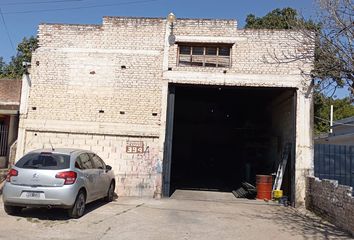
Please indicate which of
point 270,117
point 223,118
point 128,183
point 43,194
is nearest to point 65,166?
point 43,194

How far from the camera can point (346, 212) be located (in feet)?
29.7

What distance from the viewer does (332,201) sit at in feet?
33.0

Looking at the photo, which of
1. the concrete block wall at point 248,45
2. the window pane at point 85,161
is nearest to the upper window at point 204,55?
the concrete block wall at point 248,45

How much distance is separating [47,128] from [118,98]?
2890mm

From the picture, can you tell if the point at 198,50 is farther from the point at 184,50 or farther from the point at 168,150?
the point at 168,150

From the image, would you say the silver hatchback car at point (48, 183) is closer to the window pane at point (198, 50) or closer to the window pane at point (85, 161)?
the window pane at point (85, 161)

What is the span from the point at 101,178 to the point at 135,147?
117 inches

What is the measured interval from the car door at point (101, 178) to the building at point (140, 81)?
7.07ft

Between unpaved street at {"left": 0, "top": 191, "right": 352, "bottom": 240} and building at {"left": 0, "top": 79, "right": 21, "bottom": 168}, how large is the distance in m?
7.85

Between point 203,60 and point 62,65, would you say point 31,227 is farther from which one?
point 203,60

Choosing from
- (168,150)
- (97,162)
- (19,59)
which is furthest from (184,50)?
(19,59)

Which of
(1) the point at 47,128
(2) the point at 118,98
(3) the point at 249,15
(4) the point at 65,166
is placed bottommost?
(4) the point at 65,166

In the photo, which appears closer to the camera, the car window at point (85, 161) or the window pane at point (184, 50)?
the car window at point (85, 161)

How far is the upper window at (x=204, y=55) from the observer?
559 inches
